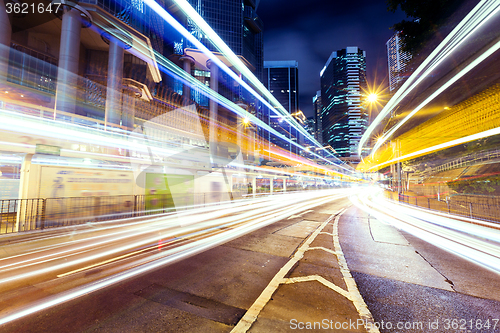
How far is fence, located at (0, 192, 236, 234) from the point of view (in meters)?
8.47

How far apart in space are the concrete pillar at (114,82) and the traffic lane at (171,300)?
2660 cm

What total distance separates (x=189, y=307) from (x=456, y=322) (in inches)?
172

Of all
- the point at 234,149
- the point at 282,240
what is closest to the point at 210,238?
the point at 282,240

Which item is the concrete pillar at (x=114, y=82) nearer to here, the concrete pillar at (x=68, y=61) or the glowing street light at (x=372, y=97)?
the concrete pillar at (x=68, y=61)

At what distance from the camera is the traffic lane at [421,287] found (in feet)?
10.4

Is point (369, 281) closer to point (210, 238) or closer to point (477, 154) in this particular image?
point (210, 238)

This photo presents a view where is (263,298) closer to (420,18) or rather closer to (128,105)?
(420,18)

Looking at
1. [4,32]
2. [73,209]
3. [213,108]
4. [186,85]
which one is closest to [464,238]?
[73,209]

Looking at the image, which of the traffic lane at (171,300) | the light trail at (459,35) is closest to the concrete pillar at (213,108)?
the light trail at (459,35)

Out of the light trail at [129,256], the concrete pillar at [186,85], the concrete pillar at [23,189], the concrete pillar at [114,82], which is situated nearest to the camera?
the light trail at [129,256]

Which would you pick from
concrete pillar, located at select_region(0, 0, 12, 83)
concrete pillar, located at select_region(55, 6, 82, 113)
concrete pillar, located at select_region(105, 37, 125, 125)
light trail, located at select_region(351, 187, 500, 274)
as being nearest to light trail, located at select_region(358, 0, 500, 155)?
→ light trail, located at select_region(351, 187, 500, 274)

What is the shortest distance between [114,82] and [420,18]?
107 ft

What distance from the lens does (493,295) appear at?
12.8 feet

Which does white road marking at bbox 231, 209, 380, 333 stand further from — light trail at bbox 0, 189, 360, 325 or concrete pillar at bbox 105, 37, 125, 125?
concrete pillar at bbox 105, 37, 125, 125
